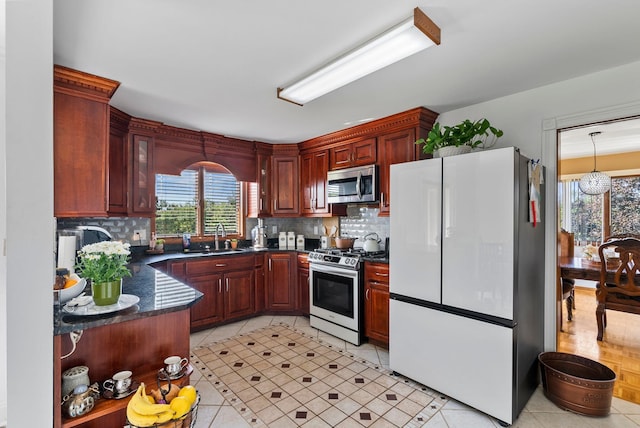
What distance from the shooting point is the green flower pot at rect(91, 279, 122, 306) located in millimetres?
1487

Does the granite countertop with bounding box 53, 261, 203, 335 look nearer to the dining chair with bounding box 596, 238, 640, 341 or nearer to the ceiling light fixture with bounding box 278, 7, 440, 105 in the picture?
the ceiling light fixture with bounding box 278, 7, 440, 105

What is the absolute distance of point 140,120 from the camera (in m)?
3.31

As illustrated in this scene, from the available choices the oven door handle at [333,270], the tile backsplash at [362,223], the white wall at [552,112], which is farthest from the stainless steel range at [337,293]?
the white wall at [552,112]

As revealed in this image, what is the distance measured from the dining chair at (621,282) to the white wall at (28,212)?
14.5 feet

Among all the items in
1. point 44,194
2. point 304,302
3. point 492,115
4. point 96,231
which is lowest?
point 304,302

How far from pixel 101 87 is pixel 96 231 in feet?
4.48

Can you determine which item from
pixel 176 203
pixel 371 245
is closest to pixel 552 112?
pixel 371 245

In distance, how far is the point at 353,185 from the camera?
3617 millimetres

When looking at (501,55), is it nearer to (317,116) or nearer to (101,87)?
(317,116)

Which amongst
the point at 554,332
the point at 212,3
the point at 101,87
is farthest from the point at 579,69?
the point at 101,87

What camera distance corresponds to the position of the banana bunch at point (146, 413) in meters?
1.20

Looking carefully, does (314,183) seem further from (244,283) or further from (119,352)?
(119,352)

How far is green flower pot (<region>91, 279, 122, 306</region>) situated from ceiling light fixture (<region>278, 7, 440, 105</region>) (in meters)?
1.74

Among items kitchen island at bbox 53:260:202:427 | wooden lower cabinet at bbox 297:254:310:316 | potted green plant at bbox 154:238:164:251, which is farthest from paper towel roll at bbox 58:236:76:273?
wooden lower cabinet at bbox 297:254:310:316
